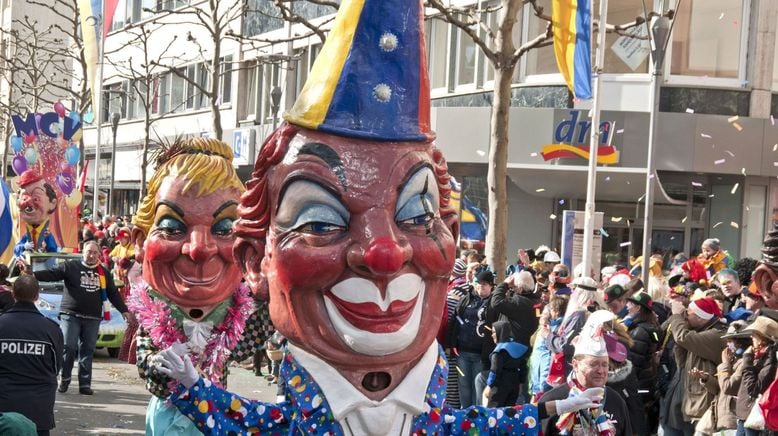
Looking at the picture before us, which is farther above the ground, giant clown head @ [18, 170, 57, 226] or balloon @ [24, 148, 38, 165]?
balloon @ [24, 148, 38, 165]

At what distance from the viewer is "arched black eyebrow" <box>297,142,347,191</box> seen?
4199 mm

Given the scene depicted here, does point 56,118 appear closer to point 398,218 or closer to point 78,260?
point 78,260

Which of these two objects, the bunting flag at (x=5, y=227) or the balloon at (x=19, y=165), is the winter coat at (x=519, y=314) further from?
the balloon at (x=19, y=165)

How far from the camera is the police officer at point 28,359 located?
7195mm

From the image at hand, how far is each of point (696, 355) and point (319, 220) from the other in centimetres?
522

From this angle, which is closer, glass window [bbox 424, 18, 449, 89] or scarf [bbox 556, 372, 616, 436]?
scarf [bbox 556, 372, 616, 436]

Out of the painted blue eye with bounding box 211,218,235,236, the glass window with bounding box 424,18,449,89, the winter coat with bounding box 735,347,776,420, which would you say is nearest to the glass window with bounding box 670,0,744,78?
the glass window with bounding box 424,18,449,89

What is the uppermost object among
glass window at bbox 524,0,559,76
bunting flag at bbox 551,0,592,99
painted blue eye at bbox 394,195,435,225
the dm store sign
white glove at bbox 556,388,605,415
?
glass window at bbox 524,0,559,76

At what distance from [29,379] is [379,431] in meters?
3.82

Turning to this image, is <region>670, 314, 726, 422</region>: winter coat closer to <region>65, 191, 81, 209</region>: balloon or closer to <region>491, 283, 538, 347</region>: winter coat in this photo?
<region>491, 283, 538, 347</region>: winter coat

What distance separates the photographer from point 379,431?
4215 millimetres

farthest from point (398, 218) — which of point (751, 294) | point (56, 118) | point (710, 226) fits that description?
point (710, 226)

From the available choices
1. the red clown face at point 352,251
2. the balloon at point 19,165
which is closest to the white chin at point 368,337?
the red clown face at point 352,251

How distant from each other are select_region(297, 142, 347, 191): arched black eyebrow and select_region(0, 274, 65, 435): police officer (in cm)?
376
